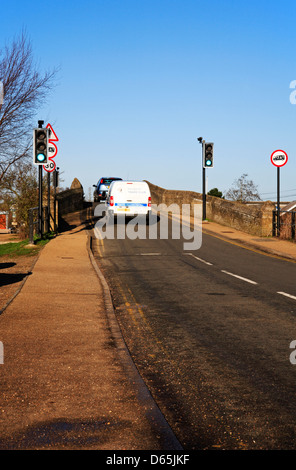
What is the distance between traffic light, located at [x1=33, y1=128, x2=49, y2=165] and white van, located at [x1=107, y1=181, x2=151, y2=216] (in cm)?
631

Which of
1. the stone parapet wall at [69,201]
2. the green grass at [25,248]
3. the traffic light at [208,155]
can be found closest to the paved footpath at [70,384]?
the green grass at [25,248]

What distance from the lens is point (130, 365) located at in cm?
589

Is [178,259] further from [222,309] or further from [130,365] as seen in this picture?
[130,365]

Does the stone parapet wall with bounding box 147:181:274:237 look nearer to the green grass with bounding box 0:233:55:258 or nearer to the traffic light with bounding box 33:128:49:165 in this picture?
the green grass with bounding box 0:233:55:258

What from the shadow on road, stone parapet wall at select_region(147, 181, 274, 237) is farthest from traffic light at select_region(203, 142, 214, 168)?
the shadow on road

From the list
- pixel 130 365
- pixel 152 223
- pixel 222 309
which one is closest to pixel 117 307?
pixel 222 309

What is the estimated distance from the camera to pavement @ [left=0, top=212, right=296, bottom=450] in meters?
4.02

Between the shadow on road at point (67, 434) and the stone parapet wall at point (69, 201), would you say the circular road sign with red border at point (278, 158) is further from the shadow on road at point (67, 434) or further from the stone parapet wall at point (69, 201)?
the shadow on road at point (67, 434)

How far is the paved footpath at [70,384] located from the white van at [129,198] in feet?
51.2

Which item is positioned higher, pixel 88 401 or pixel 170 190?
pixel 170 190

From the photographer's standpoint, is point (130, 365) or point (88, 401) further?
point (130, 365)

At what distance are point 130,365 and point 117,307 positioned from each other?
3657 millimetres

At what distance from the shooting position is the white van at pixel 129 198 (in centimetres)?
2508

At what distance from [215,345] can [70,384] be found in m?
2.42
